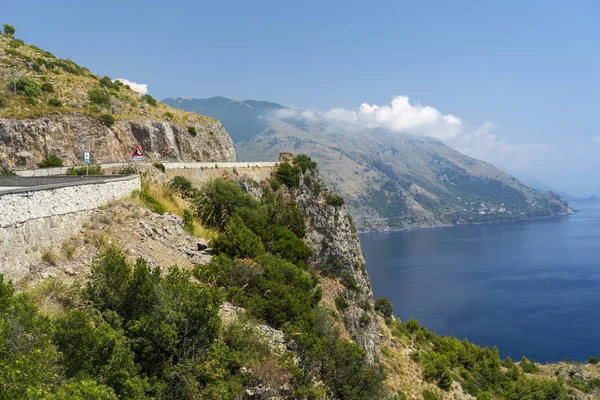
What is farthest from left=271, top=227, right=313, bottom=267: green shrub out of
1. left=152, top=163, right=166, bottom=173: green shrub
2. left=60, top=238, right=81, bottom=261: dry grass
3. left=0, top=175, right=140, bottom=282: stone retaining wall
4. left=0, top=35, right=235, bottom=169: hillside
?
left=0, top=35, right=235, bottom=169: hillside

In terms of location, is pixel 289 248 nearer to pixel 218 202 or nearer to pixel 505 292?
pixel 218 202

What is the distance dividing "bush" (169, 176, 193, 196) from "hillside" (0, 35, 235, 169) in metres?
10.3

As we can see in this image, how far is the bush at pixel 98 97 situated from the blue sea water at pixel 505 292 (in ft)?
237

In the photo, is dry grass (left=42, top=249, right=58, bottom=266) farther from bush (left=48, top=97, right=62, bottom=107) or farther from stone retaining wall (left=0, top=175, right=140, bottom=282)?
bush (left=48, top=97, right=62, bottom=107)

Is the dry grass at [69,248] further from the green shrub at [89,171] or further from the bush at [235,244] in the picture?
the green shrub at [89,171]

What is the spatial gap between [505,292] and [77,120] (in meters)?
108

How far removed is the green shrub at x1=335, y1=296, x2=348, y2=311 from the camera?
3412 centimetres

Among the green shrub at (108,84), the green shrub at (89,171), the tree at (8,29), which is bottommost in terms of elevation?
the green shrub at (89,171)

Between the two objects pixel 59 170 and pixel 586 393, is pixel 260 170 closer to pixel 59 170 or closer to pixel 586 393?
pixel 59 170

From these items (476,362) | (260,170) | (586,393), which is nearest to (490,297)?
(586,393)

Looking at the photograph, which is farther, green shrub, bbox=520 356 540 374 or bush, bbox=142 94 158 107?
green shrub, bbox=520 356 540 374

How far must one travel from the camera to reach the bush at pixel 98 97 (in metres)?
41.3

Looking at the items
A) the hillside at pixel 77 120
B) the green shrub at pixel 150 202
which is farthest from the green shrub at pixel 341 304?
the hillside at pixel 77 120

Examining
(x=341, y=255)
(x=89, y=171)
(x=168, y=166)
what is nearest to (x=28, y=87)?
(x=168, y=166)
